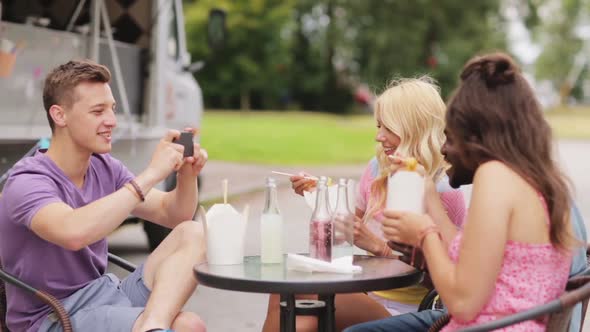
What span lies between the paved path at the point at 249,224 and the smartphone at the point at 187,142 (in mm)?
794

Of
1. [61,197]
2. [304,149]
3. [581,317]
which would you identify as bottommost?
[304,149]

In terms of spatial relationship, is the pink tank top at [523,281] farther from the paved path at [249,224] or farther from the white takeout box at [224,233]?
the white takeout box at [224,233]

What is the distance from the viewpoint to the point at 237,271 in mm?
3271

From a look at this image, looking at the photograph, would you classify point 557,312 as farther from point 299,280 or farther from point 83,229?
point 83,229

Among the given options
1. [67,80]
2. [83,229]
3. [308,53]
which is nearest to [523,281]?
[83,229]

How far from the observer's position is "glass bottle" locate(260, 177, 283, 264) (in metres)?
3.40

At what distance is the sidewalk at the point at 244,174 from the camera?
1434 centimetres

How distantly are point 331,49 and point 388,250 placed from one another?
1849 inches

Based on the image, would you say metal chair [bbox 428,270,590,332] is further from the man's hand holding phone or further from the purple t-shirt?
the purple t-shirt

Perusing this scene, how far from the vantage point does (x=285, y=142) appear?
85.6 ft

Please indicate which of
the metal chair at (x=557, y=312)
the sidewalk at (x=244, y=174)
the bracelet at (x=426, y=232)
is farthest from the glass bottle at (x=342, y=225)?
the sidewalk at (x=244, y=174)

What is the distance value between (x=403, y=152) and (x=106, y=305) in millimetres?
1340

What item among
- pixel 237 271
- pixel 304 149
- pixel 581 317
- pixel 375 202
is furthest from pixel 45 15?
pixel 304 149

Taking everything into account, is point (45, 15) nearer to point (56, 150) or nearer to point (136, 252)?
point (136, 252)
